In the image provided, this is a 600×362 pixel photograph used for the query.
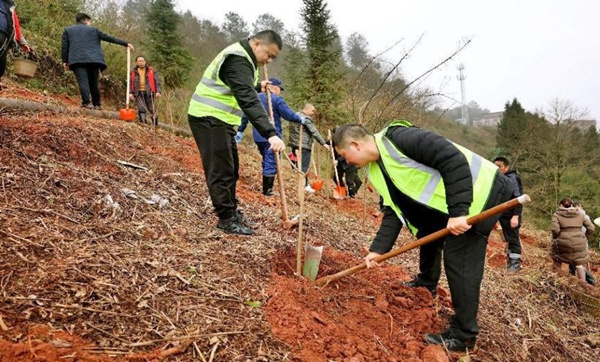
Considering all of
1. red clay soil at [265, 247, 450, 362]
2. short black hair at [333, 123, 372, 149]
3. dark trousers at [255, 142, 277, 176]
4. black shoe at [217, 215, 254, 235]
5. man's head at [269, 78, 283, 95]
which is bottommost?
red clay soil at [265, 247, 450, 362]

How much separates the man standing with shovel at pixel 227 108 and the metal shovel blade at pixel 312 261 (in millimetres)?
676

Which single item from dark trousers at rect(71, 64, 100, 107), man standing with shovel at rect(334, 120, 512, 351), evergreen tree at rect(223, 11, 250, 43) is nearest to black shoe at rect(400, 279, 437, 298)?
man standing with shovel at rect(334, 120, 512, 351)

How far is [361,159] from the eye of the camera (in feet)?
8.44

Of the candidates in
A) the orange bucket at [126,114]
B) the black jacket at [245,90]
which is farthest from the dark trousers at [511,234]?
the orange bucket at [126,114]

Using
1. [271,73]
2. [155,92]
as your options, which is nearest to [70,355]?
[155,92]

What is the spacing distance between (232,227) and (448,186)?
1.97m

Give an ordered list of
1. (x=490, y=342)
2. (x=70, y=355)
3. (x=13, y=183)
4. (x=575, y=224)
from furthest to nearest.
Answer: (x=575, y=224) → (x=13, y=183) → (x=490, y=342) → (x=70, y=355)

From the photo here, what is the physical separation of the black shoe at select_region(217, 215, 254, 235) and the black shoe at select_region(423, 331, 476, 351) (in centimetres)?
173

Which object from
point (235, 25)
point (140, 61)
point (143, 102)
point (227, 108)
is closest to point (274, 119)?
point (227, 108)

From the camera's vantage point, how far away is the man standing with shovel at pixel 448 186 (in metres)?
2.26

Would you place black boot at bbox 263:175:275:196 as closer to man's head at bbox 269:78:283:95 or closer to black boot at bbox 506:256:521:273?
man's head at bbox 269:78:283:95

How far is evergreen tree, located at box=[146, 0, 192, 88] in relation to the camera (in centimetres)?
1398

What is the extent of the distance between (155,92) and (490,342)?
8.60m

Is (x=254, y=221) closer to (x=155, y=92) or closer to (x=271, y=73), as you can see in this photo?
(x=155, y=92)
